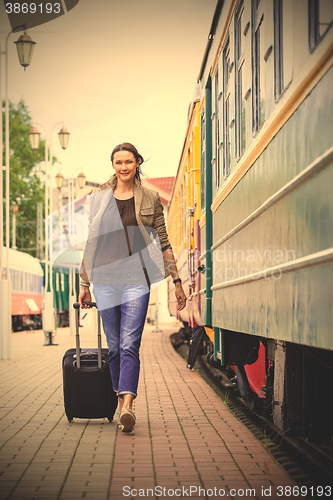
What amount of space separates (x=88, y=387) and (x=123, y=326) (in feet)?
2.00

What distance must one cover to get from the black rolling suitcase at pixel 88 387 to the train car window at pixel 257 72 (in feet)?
6.16

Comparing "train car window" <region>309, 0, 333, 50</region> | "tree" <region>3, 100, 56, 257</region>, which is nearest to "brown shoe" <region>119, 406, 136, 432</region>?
"train car window" <region>309, 0, 333, 50</region>

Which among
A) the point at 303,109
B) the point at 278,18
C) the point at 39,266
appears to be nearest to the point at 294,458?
the point at 303,109

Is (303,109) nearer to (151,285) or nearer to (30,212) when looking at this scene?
(151,285)

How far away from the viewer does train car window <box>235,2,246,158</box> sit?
14.2ft

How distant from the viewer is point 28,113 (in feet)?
127

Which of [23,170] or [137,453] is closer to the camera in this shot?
[137,453]

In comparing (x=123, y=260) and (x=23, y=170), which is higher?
(x=23, y=170)

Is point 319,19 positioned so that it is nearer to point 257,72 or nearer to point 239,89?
point 257,72

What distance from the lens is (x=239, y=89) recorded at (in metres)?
4.50

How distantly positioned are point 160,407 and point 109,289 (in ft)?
5.74

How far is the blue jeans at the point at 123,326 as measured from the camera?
445 centimetres

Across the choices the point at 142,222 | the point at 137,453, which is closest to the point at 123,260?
the point at 142,222

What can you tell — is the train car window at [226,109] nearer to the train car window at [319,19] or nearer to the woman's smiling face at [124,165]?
the woman's smiling face at [124,165]
